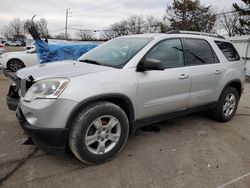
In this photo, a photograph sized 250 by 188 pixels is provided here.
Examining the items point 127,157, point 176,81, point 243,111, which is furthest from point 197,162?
point 243,111

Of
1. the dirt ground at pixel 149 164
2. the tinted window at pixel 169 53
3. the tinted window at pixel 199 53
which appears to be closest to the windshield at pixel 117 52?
the tinted window at pixel 169 53

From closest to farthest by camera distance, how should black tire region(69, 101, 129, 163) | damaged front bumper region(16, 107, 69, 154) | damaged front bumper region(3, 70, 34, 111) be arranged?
damaged front bumper region(16, 107, 69, 154)
black tire region(69, 101, 129, 163)
damaged front bumper region(3, 70, 34, 111)

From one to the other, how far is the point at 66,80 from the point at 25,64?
10.1m

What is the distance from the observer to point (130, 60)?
11.3ft

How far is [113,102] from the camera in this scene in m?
3.34

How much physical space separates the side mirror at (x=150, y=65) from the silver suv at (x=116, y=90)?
1 centimetres

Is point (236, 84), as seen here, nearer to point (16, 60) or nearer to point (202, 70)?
point (202, 70)

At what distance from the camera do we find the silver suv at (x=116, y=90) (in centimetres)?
285

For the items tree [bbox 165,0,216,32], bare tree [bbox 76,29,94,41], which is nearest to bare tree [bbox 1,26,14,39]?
bare tree [bbox 76,29,94,41]

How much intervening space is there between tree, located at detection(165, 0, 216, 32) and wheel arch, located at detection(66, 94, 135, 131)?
1202 inches

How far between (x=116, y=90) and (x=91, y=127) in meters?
0.56

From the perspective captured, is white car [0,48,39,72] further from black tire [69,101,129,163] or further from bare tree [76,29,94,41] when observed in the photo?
bare tree [76,29,94,41]

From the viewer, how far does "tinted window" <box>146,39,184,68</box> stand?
3.74 metres

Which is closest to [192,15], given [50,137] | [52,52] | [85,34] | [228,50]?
[52,52]
